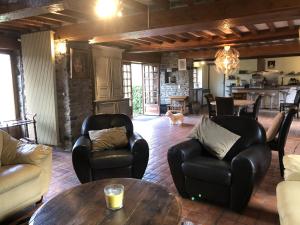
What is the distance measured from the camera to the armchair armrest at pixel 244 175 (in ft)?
7.72

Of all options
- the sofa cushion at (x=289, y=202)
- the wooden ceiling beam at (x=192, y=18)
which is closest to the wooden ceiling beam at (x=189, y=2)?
the wooden ceiling beam at (x=192, y=18)

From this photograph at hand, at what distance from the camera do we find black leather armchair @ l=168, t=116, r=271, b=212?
7.87 feet

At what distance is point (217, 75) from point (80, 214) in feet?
41.2

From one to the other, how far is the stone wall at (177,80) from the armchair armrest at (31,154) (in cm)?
715

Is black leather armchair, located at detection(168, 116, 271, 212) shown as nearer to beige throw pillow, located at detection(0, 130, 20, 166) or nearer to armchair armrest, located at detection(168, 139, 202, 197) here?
armchair armrest, located at detection(168, 139, 202, 197)

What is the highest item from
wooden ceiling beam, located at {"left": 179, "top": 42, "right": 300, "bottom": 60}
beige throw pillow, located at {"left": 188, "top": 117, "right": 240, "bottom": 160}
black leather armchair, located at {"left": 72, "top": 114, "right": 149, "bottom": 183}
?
wooden ceiling beam, located at {"left": 179, "top": 42, "right": 300, "bottom": 60}

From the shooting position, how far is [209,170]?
254 cm

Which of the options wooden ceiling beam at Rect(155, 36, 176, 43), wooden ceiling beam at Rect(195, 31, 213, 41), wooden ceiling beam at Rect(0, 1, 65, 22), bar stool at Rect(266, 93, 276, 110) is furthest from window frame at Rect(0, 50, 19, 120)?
bar stool at Rect(266, 93, 276, 110)

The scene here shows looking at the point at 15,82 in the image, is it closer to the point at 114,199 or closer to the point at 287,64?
the point at 114,199

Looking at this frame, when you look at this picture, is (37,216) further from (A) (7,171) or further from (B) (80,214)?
(A) (7,171)

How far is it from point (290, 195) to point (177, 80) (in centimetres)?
788

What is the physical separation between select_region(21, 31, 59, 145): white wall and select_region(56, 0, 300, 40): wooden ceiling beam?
53 cm

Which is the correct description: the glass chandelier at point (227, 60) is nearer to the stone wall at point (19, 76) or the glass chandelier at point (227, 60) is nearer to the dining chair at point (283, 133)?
the dining chair at point (283, 133)

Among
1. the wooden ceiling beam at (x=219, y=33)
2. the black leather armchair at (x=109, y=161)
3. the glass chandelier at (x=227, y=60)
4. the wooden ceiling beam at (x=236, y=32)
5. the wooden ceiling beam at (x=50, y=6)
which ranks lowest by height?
the black leather armchair at (x=109, y=161)
